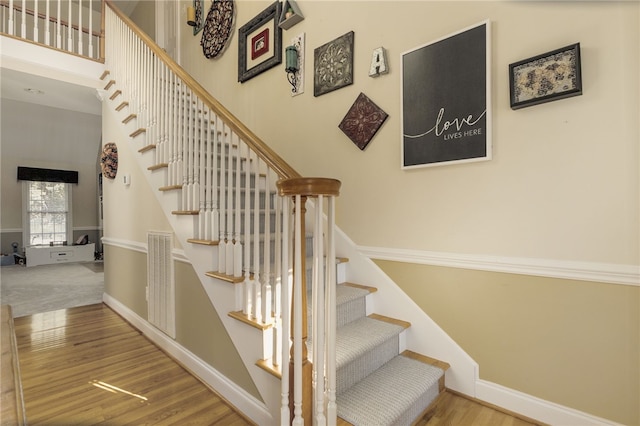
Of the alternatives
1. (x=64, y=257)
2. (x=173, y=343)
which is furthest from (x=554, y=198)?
(x=64, y=257)

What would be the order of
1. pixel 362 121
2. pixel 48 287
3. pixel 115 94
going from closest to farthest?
1. pixel 362 121
2. pixel 115 94
3. pixel 48 287

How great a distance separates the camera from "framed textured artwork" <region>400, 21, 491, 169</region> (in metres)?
1.86

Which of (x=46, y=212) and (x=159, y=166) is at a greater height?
(x=159, y=166)

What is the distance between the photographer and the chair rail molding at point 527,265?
1476 millimetres

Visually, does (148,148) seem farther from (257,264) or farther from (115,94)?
(257,264)

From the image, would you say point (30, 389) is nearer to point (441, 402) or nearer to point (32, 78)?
point (441, 402)

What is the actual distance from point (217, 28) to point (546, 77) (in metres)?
3.64

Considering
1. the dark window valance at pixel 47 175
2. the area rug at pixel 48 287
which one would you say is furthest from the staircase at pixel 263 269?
the dark window valance at pixel 47 175

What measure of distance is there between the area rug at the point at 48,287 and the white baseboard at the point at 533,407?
445 cm

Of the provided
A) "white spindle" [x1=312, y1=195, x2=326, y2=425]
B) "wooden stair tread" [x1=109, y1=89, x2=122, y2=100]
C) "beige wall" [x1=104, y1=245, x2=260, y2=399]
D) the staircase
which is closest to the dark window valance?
"wooden stair tread" [x1=109, y1=89, x2=122, y2=100]

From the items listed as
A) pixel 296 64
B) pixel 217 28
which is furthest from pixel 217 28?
pixel 296 64

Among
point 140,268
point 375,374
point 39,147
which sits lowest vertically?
point 375,374

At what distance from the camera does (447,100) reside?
1985 mm

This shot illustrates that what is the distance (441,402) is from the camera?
1.86 metres
